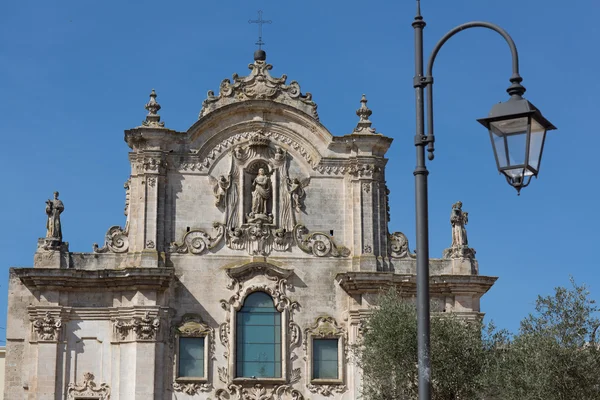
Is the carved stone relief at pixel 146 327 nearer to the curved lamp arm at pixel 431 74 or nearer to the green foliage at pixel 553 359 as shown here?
the green foliage at pixel 553 359

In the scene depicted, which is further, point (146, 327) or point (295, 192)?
point (295, 192)

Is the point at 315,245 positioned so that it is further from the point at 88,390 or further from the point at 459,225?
the point at 88,390

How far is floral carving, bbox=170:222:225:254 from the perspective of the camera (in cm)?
3550

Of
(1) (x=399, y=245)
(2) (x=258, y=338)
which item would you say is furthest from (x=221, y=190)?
(1) (x=399, y=245)

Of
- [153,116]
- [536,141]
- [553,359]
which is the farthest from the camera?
[153,116]

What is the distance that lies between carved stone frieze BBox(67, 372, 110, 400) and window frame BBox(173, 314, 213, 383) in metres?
2.02

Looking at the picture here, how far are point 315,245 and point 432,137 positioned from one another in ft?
68.8

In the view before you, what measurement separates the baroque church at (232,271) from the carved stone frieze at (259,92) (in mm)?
42

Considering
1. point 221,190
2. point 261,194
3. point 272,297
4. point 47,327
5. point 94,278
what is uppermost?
point 221,190

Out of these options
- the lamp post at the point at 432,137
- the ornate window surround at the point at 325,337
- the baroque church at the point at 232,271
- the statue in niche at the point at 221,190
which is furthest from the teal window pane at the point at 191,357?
the lamp post at the point at 432,137

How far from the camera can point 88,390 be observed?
3428 cm

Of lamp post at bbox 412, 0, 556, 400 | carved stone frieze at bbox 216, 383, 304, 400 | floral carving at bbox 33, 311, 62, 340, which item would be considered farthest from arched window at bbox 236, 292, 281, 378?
lamp post at bbox 412, 0, 556, 400

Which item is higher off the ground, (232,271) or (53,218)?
(53,218)

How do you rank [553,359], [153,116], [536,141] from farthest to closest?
[153,116] → [553,359] → [536,141]
